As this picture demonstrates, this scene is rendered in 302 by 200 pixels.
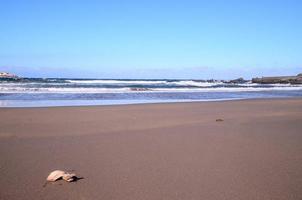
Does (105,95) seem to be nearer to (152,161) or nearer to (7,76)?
(152,161)

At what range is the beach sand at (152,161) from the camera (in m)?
3.60

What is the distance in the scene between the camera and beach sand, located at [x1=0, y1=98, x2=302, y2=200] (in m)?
3.60

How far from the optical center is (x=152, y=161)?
475 cm

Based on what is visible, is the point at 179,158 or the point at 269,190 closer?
the point at 269,190

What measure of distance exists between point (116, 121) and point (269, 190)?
5964 mm

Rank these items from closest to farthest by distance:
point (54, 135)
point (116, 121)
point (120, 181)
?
point (120, 181), point (54, 135), point (116, 121)

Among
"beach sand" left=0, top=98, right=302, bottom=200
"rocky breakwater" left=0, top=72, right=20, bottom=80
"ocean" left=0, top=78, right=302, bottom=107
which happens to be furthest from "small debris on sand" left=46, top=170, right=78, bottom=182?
"rocky breakwater" left=0, top=72, right=20, bottom=80

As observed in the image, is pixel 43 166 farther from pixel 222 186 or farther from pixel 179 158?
pixel 222 186

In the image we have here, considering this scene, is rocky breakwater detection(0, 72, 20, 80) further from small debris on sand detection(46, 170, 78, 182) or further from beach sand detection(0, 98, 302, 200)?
small debris on sand detection(46, 170, 78, 182)

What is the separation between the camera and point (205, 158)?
497cm

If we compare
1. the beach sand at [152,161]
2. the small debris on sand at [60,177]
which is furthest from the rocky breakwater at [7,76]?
the small debris on sand at [60,177]

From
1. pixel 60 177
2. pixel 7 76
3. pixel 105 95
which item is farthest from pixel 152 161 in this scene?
pixel 7 76

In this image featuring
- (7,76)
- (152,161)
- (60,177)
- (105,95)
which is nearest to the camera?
(60,177)

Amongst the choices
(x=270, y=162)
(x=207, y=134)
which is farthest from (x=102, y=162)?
(x=207, y=134)
